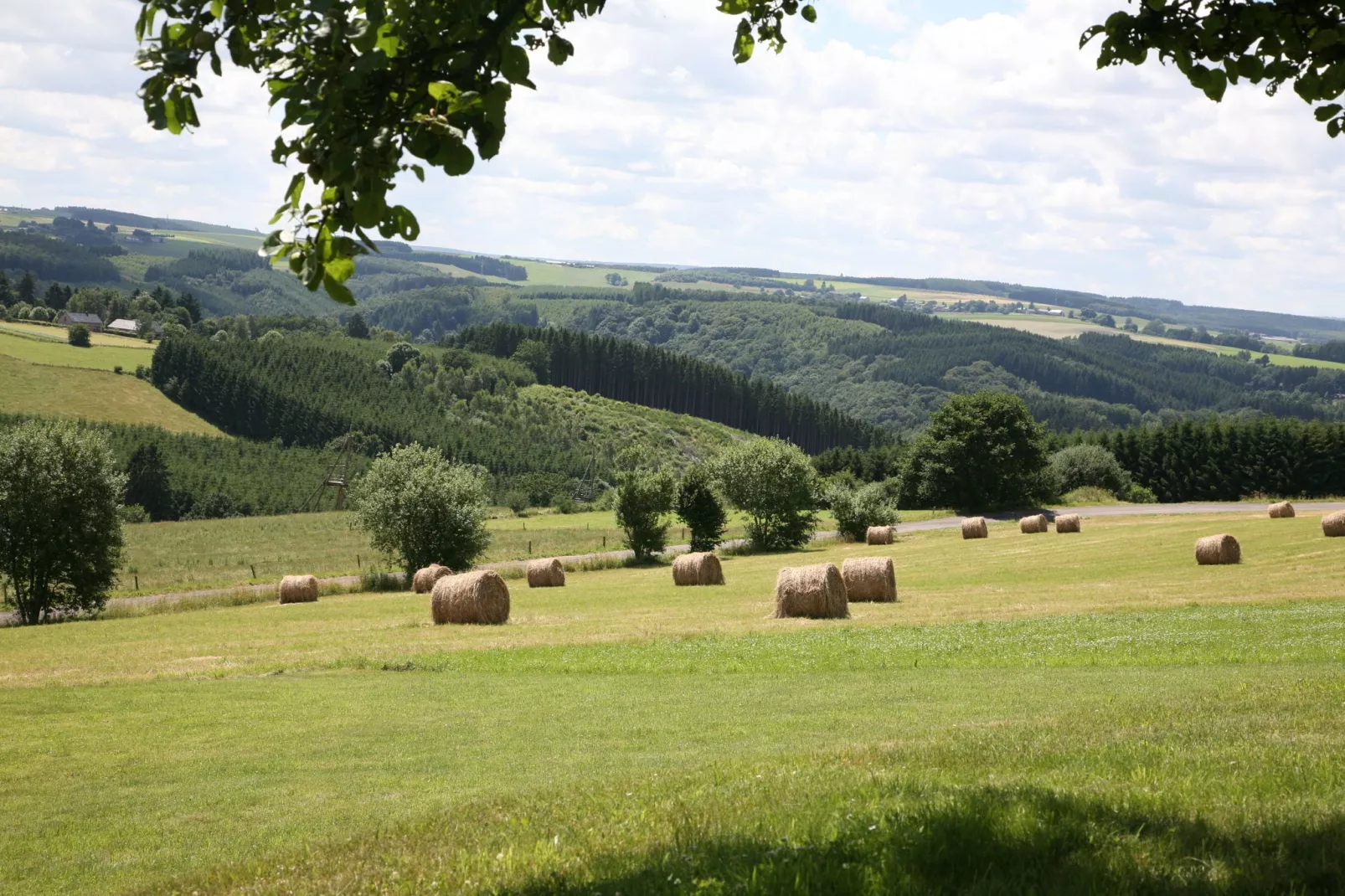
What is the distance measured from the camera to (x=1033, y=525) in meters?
64.6

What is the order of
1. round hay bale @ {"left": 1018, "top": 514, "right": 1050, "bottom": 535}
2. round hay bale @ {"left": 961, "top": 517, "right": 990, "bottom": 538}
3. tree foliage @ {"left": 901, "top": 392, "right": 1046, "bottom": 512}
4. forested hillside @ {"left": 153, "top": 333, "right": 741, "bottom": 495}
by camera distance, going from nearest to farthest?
1. round hay bale @ {"left": 961, "top": 517, "right": 990, "bottom": 538}
2. round hay bale @ {"left": 1018, "top": 514, "right": 1050, "bottom": 535}
3. tree foliage @ {"left": 901, "top": 392, "right": 1046, "bottom": 512}
4. forested hillside @ {"left": 153, "top": 333, "right": 741, "bottom": 495}

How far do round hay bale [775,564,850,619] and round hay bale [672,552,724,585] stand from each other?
14041 millimetres

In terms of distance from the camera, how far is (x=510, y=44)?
5.48 metres

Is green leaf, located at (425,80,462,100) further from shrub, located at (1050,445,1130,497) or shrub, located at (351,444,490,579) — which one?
shrub, located at (1050,445,1130,497)

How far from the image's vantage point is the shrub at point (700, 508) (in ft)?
228

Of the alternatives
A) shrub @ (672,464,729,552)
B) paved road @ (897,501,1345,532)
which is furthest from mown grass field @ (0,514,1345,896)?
paved road @ (897,501,1345,532)

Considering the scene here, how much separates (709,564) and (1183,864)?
127 ft

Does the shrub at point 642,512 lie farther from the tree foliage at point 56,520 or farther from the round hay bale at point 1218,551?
the round hay bale at point 1218,551

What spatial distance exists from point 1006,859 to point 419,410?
150 m

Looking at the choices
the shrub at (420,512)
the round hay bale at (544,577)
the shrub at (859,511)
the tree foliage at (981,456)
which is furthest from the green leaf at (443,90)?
the tree foliage at (981,456)

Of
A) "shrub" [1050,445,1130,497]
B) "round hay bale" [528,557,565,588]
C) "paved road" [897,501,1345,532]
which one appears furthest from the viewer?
"shrub" [1050,445,1130,497]

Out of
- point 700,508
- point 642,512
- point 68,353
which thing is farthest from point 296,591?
point 68,353

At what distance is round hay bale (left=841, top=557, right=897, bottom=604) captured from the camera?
3384 cm

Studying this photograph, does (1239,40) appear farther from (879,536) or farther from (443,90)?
(879,536)
